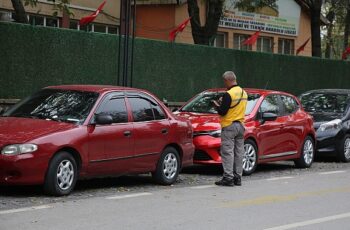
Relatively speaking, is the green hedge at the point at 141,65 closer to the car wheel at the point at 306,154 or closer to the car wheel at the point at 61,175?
the car wheel at the point at 306,154

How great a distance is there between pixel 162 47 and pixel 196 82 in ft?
5.97

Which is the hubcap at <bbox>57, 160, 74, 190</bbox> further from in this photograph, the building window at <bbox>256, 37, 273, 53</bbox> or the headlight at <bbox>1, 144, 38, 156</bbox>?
the building window at <bbox>256, 37, 273, 53</bbox>

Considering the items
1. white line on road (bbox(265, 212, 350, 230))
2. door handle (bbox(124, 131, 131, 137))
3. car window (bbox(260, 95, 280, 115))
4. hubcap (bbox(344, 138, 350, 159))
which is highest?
car window (bbox(260, 95, 280, 115))

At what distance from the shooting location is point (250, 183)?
1184cm

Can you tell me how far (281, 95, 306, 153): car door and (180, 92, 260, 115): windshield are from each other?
0.87 metres

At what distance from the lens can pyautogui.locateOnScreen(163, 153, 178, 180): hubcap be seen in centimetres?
1111

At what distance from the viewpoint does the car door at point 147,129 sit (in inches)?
415

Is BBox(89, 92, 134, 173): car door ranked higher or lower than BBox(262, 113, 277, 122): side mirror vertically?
lower

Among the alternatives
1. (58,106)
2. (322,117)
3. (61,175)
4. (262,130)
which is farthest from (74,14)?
(61,175)

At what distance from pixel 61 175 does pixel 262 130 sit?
494 centimetres

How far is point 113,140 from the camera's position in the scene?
9.99m

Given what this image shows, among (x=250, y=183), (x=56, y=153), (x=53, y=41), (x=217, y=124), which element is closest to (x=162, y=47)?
(x=53, y=41)

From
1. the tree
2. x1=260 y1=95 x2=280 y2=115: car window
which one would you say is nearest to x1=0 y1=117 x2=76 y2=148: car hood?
x1=260 y1=95 x2=280 y2=115: car window

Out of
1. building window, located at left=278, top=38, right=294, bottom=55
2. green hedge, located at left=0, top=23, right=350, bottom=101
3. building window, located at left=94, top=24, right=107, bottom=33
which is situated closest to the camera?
green hedge, located at left=0, top=23, right=350, bottom=101
